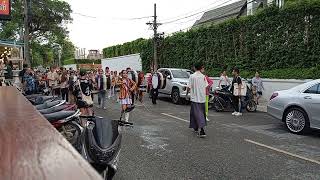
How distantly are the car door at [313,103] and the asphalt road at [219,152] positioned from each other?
45cm

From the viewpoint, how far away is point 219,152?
24.0ft

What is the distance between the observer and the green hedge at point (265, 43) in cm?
1692

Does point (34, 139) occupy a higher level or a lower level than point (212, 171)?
higher

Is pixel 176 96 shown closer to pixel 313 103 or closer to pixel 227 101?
pixel 227 101

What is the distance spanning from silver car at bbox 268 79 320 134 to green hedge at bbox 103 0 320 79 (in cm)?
690

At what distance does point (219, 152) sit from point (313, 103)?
320cm

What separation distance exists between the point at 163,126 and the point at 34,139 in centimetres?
898

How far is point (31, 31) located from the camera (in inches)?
1834

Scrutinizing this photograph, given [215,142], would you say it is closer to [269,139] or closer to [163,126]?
[269,139]

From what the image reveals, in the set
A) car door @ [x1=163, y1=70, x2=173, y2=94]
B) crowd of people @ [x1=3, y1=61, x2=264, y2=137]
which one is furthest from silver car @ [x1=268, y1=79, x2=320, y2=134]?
car door @ [x1=163, y1=70, x2=173, y2=94]

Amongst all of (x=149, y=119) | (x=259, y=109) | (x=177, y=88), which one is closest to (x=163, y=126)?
(x=149, y=119)

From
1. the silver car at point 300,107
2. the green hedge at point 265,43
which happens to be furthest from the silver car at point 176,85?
the silver car at point 300,107

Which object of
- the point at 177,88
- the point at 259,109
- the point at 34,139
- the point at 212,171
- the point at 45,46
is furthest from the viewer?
the point at 45,46

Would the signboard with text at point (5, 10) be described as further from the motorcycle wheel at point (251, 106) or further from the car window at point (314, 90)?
the car window at point (314, 90)
